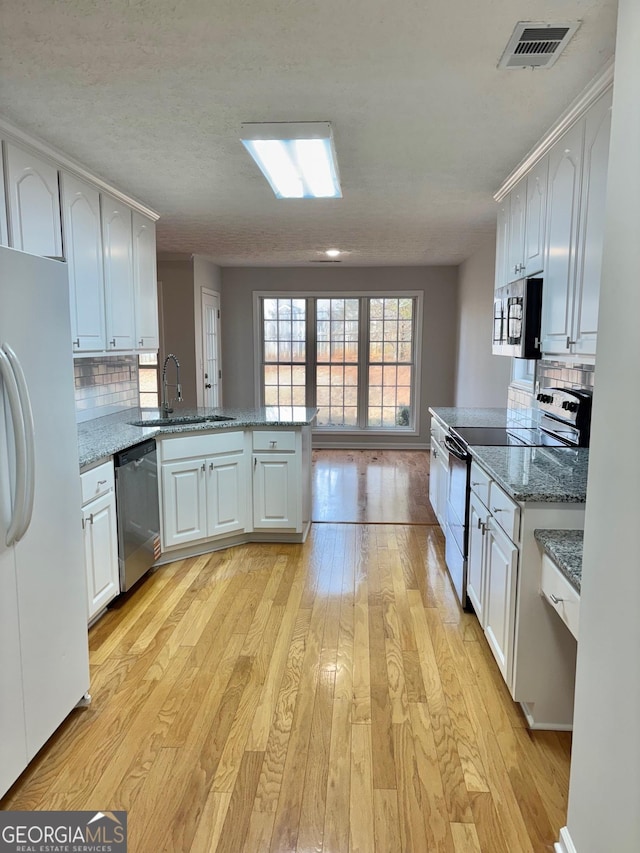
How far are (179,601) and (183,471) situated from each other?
852 mm

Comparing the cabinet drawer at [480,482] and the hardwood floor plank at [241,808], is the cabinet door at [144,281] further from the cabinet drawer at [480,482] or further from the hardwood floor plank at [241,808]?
the hardwood floor plank at [241,808]

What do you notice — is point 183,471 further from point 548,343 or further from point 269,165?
point 548,343

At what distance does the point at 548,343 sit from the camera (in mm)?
2799

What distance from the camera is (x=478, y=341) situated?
601cm

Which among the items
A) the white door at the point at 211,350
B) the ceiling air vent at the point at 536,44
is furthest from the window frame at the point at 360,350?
the ceiling air vent at the point at 536,44

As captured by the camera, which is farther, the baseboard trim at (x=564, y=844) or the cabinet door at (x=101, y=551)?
the cabinet door at (x=101, y=551)

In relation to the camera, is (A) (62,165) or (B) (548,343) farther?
(A) (62,165)

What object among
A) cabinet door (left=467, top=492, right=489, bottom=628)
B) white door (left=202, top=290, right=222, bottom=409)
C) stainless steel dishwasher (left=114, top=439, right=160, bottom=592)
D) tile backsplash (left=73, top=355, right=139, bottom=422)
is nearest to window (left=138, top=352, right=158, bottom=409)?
white door (left=202, top=290, right=222, bottom=409)

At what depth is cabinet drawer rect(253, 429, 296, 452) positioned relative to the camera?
3898mm

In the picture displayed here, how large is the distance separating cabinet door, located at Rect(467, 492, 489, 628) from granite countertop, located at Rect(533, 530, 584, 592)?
53 centimetres

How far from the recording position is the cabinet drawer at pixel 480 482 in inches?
100

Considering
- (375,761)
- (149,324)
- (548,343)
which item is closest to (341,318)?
(149,324)

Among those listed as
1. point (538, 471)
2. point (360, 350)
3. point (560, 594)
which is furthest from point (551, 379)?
point (360, 350)

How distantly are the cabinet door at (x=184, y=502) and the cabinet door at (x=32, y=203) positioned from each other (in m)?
1.46
